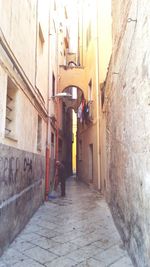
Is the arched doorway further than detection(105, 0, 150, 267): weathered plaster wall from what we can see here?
Yes

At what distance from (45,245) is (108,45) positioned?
25.4 ft

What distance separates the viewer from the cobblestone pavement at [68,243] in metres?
3.69

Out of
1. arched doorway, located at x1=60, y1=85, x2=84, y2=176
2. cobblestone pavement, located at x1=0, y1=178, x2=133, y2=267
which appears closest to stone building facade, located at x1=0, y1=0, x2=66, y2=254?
cobblestone pavement, located at x1=0, y1=178, x2=133, y2=267

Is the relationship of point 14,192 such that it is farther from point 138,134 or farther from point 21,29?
point 21,29

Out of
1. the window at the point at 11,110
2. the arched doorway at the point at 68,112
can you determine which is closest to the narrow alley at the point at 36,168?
the window at the point at 11,110

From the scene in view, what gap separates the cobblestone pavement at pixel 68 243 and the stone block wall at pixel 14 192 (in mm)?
242

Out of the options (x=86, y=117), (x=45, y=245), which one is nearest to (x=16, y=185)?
(x=45, y=245)

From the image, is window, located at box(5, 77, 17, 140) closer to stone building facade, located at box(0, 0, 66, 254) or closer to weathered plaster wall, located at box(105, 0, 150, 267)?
stone building facade, located at box(0, 0, 66, 254)

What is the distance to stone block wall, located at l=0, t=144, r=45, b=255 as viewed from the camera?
3.90 m

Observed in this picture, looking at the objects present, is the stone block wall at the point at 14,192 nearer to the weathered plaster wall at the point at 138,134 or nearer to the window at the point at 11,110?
the window at the point at 11,110

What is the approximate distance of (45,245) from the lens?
173 inches

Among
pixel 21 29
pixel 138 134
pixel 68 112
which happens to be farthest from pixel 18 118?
pixel 68 112

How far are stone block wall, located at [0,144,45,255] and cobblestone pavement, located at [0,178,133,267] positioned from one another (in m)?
0.24

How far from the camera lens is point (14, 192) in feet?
15.0
